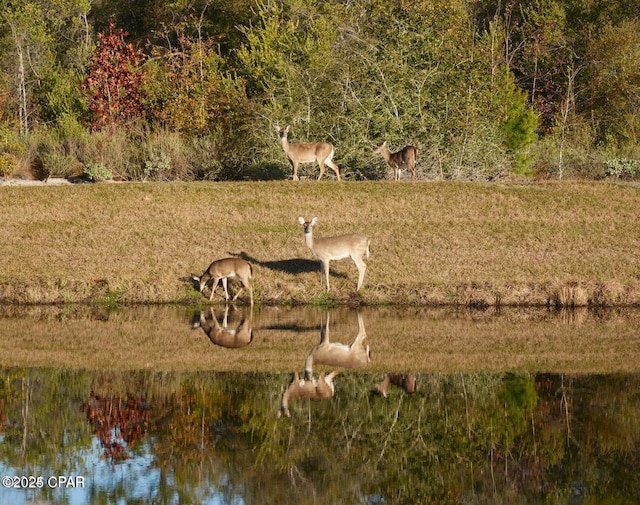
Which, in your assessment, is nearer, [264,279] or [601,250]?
[264,279]

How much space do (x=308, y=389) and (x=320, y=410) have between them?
121cm

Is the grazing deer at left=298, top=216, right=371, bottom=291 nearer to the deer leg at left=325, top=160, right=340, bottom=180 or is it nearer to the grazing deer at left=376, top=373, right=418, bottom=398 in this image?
the deer leg at left=325, top=160, right=340, bottom=180

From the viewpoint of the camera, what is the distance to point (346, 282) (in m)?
24.7

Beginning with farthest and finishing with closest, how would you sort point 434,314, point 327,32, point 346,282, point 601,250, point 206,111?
point 327,32 → point 206,111 → point 601,250 → point 346,282 → point 434,314

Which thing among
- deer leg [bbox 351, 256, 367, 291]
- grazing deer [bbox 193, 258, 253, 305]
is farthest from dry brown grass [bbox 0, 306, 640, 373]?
deer leg [bbox 351, 256, 367, 291]

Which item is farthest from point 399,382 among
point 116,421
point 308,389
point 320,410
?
point 116,421

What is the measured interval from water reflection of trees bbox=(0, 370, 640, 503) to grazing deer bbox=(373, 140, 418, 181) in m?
14.7

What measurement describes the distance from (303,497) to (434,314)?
38.7ft

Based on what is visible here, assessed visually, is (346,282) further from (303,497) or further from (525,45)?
(525,45)

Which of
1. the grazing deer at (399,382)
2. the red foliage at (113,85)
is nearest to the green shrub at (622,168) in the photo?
the red foliage at (113,85)

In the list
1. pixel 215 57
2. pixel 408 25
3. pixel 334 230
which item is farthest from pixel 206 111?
pixel 334 230

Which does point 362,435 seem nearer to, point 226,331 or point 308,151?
point 226,331

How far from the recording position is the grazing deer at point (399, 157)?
3066 centimetres

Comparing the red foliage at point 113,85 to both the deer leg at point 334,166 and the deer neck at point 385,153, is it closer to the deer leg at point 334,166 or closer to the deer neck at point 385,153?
the deer leg at point 334,166
